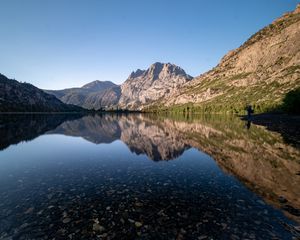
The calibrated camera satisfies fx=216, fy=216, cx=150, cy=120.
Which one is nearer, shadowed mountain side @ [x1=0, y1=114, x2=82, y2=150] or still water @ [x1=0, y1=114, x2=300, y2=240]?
still water @ [x1=0, y1=114, x2=300, y2=240]

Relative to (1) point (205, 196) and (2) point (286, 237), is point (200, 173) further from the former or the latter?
(2) point (286, 237)

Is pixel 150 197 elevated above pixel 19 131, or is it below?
below

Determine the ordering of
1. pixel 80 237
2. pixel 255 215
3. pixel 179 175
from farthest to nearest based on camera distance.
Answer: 1. pixel 179 175
2. pixel 255 215
3. pixel 80 237

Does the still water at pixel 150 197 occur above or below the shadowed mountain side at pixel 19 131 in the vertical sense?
below

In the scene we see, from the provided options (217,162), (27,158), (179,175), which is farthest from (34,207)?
(217,162)

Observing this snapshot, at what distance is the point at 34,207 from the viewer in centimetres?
1830

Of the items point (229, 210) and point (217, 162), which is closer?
point (229, 210)

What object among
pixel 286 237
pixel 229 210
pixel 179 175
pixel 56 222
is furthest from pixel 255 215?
pixel 56 222

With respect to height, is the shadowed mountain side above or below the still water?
above

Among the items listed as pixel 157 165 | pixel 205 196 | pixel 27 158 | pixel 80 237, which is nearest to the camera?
pixel 80 237

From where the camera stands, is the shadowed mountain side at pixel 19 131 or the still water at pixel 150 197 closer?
the still water at pixel 150 197

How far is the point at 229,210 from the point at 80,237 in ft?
39.2

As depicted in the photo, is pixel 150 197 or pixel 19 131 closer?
pixel 150 197

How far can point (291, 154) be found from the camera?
3922cm
